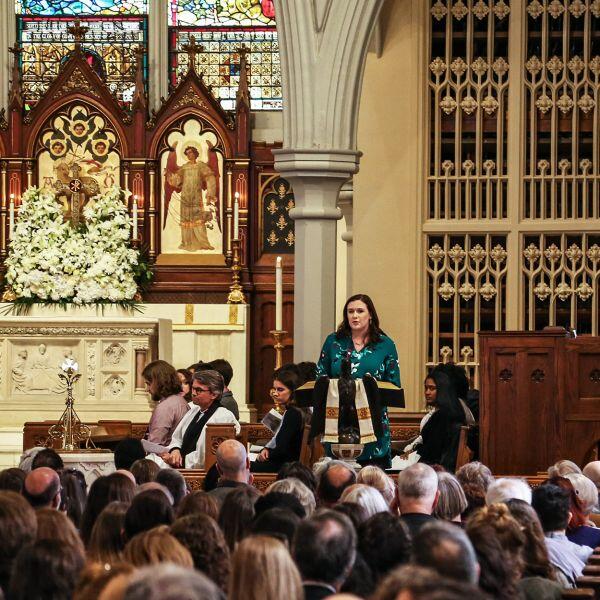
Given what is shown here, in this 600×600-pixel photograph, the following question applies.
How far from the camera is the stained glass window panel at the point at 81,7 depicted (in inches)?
692

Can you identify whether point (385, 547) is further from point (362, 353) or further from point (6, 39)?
point (6, 39)

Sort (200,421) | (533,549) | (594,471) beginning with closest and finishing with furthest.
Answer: (533,549) → (594,471) → (200,421)

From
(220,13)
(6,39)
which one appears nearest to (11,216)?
(6,39)

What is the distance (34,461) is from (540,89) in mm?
7216

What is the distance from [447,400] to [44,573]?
5812 mm

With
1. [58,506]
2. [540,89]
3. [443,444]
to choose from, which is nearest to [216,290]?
[540,89]

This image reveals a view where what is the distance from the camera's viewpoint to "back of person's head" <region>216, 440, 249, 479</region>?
6309 millimetres

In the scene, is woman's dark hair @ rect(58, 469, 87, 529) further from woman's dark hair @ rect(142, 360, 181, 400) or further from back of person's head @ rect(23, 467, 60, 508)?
woman's dark hair @ rect(142, 360, 181, 400)

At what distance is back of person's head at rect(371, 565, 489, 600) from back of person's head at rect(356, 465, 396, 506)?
348cm

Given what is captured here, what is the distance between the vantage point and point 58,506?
18.9 feet

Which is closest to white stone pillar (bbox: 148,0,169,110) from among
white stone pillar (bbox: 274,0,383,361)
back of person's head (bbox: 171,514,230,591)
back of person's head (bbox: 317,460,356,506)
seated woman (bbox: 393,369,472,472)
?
white stone pillar (bbox: 274,0,383,361)

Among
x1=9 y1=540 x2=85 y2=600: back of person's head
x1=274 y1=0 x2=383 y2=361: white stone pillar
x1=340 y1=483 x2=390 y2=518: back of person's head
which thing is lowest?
x1=340 y1=483 x2=390 y2=518: back of person's head

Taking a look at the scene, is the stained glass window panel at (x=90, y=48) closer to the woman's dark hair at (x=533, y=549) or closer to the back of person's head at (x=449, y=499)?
the back of person's head at (x=449, y=499)

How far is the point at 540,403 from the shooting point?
9258 millimetres
